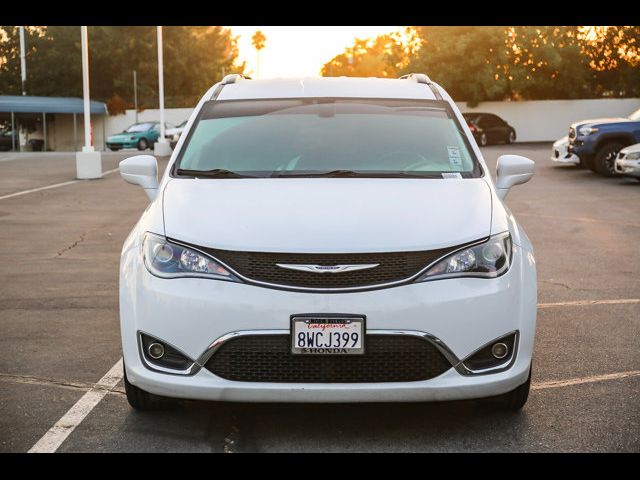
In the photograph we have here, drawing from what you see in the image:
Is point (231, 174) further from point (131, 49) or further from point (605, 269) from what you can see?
point (131, 49)

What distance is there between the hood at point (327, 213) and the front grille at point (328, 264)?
0.03m

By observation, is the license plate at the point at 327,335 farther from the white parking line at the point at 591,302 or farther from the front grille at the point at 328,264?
the white parking line at the point at 591,302

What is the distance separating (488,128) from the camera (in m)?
41.0

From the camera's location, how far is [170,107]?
61.4 metres

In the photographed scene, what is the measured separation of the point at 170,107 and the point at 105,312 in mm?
55087

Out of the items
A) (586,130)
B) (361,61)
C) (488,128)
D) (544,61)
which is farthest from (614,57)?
(361,61)

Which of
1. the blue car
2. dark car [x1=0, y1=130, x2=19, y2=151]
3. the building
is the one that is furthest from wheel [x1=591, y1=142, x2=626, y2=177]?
dark car [x1=0, y1=130, x2=19, y2=151]

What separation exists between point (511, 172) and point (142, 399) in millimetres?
2447

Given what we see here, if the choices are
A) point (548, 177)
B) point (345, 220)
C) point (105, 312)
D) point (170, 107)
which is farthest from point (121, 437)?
point (170, 107)

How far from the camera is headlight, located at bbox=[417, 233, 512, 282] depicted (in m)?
4.41

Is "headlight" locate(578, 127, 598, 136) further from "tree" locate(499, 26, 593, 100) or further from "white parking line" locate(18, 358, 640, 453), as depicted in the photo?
"tree" locate(499, 26, 593, 100)

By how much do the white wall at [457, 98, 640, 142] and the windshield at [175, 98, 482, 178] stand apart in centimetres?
4397
